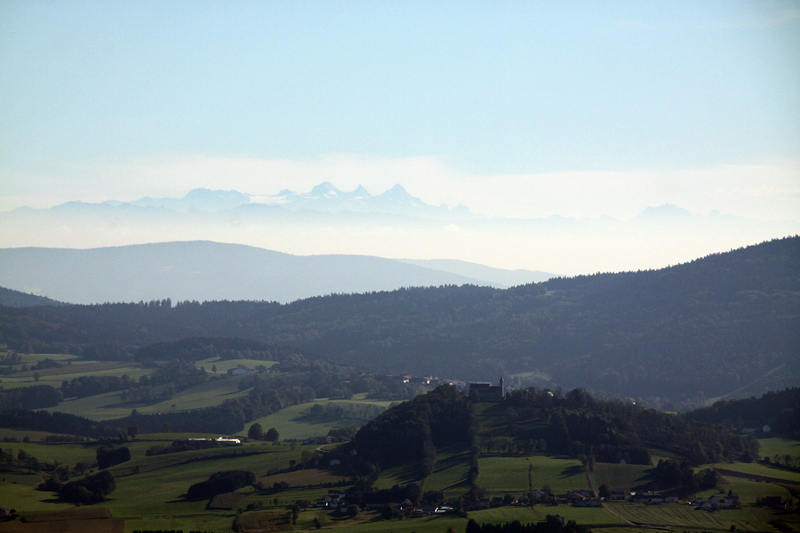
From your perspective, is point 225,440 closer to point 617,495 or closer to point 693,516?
point 617,495

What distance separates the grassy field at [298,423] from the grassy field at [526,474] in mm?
38263

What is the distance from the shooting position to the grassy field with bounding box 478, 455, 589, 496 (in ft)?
248

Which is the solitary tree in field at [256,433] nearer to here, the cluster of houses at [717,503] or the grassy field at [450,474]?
the grassy field at [450,474]

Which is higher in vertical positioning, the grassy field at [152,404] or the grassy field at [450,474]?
the grassy field at [152,404]

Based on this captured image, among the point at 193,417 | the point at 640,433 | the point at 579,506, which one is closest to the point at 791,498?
the point at 579,506

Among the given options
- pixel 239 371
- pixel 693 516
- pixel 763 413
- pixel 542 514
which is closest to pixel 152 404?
pixel 239 371

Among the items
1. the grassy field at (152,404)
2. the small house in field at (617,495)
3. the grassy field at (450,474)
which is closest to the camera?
the small house in field at (617,495)

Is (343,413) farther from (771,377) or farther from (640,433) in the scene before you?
(771,377)

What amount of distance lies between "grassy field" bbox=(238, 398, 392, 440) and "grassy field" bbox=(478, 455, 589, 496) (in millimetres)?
38263

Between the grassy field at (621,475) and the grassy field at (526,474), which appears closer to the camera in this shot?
the grassy field at (526,474)

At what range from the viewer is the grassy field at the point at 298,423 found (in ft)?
388

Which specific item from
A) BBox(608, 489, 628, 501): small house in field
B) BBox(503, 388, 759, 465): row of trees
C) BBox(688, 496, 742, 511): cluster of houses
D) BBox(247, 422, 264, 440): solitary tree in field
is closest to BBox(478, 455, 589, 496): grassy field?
BBox(608, 489, 628, 501): small house in field

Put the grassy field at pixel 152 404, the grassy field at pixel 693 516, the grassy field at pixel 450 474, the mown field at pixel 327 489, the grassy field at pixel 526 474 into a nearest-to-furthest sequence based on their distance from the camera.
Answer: the grassy field at pixel 693 516
the mown field at pixel 327 489
the grassy field at pixel 526 474
the grassy field at pixel 450 474
the grassy field at pixel 152 404

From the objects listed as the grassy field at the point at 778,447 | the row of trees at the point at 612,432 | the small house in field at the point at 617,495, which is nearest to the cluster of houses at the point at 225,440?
the row of trees at the point at 612,432
